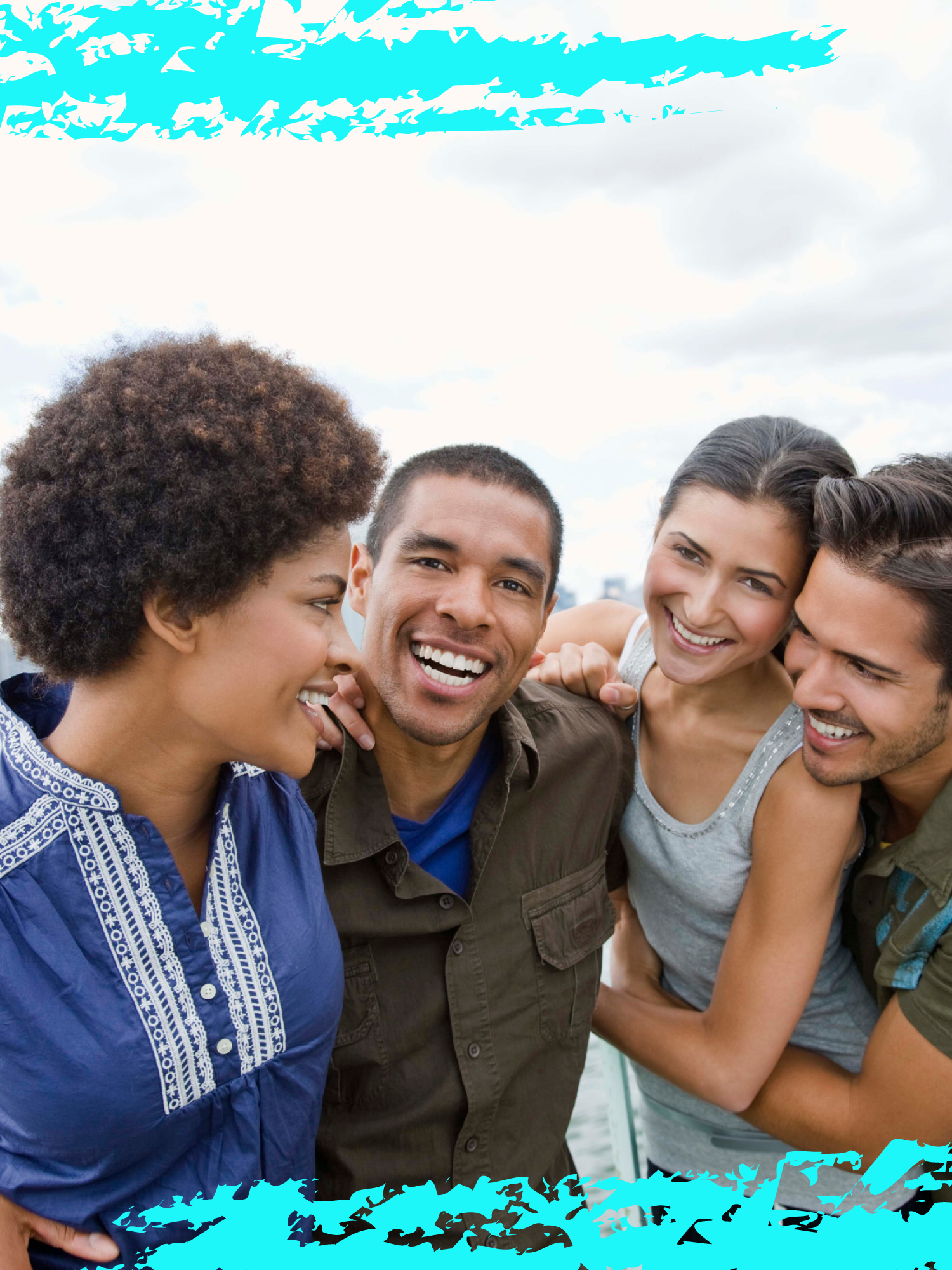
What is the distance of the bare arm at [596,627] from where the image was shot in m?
2.70

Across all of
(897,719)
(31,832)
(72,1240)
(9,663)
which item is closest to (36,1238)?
(72,1240)

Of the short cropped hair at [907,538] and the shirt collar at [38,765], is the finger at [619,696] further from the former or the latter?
the shirt collar at [38,765]

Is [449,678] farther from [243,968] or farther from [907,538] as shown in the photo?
[907,538]

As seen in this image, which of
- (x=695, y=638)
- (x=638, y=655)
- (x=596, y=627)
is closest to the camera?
(x=695, y=638)

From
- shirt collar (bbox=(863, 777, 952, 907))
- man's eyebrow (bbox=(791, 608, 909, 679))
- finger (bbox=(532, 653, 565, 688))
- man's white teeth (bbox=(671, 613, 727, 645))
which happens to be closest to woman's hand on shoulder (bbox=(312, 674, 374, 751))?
finger (bbox=(532, 653, 565, 688))

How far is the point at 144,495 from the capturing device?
3.91 ft

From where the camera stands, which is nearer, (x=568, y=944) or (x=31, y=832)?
(x=31, y=832)

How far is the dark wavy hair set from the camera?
6.78 feet

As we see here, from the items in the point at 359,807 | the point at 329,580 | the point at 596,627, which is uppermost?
the point at 329,580

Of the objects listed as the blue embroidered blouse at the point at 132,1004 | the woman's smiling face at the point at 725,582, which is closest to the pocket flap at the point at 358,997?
the blue embroidered blouse at the point at 132,1004

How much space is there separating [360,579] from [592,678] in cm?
60

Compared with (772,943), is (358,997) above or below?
below

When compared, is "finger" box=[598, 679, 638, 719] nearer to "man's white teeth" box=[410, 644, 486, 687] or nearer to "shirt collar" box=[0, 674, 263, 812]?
"man's white teeth" box=[410, 644, 486, 687]

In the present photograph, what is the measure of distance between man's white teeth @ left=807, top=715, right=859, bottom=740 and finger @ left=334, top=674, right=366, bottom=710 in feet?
3.15
